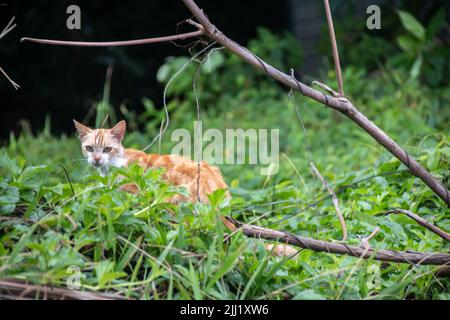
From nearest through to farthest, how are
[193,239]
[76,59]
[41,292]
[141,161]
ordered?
1. [41,292]
2. [193,239]
3. [141,161]
4. [76,59]

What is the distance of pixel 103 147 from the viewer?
12.1 feet

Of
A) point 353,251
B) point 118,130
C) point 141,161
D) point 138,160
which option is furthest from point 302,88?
point 118,130

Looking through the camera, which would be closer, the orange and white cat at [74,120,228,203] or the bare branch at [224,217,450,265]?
the bare branch at [224,217,450,265]

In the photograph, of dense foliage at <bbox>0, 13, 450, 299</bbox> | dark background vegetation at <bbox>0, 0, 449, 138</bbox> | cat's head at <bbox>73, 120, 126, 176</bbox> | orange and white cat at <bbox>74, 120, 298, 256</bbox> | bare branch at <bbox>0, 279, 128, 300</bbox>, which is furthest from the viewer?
dark background vegetation at <bbox>0, 0, 449, 138</bbox>

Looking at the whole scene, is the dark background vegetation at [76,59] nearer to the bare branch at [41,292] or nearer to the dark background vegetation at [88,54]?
the dark background vegetation at [88,54]

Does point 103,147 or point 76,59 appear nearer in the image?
point 103,147

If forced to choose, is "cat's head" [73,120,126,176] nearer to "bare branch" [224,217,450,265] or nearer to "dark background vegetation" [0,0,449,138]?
"bare branch" [224,217,450,265]

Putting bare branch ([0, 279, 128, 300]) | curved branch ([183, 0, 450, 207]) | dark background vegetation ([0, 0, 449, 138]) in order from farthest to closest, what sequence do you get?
dark background vegetation ([0, 0, 449, 138]) → curved branch ([183, 0, 450, 207]) → bare branch ([0, 279, 128, 300])

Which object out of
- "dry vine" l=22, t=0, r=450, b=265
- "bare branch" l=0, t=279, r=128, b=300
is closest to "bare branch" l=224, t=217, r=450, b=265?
"dry vine" l=22, t=0, r=450, b=265

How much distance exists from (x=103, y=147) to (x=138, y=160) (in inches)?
13.0

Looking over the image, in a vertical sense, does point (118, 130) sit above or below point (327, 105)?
above

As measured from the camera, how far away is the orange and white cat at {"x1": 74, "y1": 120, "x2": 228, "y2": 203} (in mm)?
3369

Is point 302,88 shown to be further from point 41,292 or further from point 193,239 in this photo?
point 41,292
